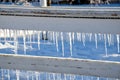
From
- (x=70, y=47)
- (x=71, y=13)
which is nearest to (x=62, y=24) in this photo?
(x=71, y=13)

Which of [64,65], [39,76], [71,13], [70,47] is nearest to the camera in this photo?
[64,65]

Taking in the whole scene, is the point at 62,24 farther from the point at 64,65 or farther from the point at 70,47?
the point at 70,47

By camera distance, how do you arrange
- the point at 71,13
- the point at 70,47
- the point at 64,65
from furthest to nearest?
the point at 70,47 < the point at 71,13 < the point at 64,65

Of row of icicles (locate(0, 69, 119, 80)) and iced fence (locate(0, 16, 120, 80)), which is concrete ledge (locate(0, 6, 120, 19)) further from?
row of icicles (locate(0, 69, 119, 80))

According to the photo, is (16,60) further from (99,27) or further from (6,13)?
(99,27)

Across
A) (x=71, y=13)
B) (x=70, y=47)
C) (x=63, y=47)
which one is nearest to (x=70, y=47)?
(x=70, y=47)

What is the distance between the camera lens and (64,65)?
6.56ft

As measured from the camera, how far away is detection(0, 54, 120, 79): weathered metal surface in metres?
1.88

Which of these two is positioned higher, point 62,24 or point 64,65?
point 62,24

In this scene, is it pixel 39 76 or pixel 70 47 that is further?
pixel 70 47

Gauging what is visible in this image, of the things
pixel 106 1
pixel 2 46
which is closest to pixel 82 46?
pixel 2 46

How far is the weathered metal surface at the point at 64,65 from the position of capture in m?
1.88

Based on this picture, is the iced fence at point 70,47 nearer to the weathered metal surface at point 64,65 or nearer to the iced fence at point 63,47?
the iced fence at point 63,47

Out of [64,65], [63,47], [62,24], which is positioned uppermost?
[62,24]
